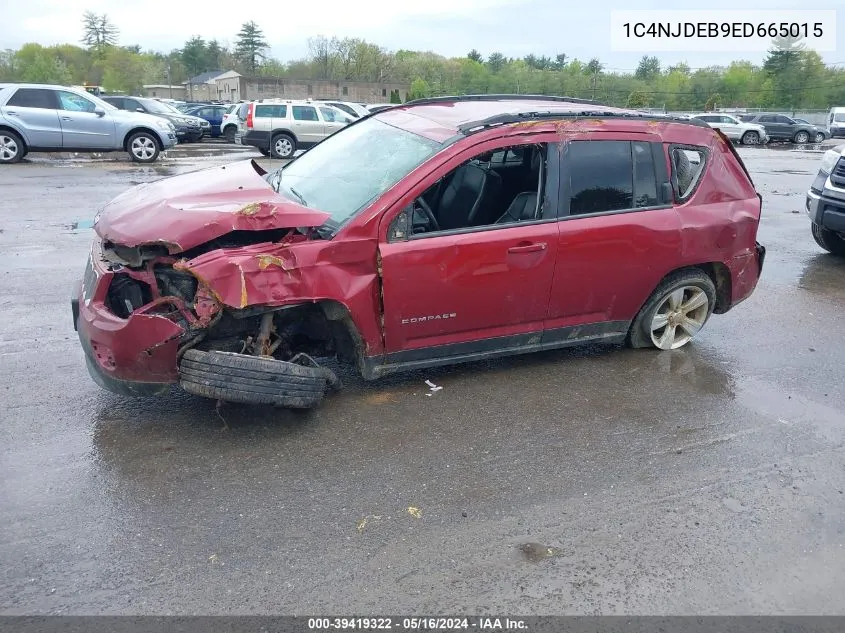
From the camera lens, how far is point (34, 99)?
15.2 meters

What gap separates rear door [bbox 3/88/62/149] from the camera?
15.0 metres

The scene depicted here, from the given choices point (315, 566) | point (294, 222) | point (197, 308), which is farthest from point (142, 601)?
point (294, 222)

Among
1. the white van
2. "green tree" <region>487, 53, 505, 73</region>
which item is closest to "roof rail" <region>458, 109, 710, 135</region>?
the white van

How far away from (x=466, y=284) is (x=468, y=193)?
88 centimetres

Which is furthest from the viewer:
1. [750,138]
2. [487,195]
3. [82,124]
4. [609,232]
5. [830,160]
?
[750,138]

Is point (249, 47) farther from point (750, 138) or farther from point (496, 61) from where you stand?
point (750, 138)

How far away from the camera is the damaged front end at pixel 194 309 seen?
139 inches

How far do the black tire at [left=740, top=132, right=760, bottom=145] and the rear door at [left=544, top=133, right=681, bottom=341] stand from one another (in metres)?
33.9

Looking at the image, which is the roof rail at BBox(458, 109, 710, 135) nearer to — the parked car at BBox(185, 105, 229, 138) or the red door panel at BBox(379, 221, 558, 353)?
the red door panel at BBox(379, 221, 558, 353)

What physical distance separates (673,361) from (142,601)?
3981 millimetres

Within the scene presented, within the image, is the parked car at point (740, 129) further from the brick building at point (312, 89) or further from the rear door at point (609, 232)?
the brick building at point (312, 89)

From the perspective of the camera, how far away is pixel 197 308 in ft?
11.6

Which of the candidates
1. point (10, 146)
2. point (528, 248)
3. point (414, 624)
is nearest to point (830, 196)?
point (528, 248)

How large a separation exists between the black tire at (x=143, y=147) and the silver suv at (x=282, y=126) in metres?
3.42
